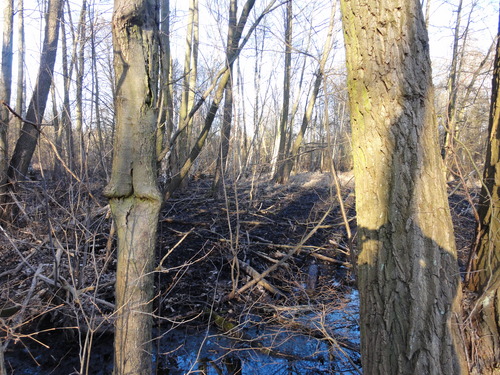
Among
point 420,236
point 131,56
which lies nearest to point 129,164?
point 131,56

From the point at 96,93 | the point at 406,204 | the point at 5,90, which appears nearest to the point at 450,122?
the point at 406,204

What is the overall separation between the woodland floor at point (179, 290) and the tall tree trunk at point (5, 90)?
30.1 inches

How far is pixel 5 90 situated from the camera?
288 inches

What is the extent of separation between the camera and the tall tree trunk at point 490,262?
2.51 m

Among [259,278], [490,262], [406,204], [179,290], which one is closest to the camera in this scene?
[406,204]

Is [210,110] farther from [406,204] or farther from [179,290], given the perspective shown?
[406,204]

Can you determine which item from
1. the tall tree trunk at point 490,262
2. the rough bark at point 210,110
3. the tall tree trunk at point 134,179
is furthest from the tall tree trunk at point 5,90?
the tall tree trunk at point 490,262

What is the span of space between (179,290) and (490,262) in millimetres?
3966

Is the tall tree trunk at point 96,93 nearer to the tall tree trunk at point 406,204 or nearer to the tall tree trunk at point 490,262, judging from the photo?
the tall tree trunk at point 406,204

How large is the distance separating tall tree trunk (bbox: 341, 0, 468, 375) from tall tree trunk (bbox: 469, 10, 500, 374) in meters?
0.54

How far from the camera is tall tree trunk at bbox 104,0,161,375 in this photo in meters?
2.77

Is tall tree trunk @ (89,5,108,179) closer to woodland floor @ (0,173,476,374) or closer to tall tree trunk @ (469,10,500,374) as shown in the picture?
woodland floor @ (0,173,476,374)

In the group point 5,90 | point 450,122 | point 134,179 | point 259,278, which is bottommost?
point 259,278

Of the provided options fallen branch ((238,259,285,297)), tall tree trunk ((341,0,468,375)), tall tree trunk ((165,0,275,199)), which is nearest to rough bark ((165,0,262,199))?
tall tree trunk ((165,0,275,199))
